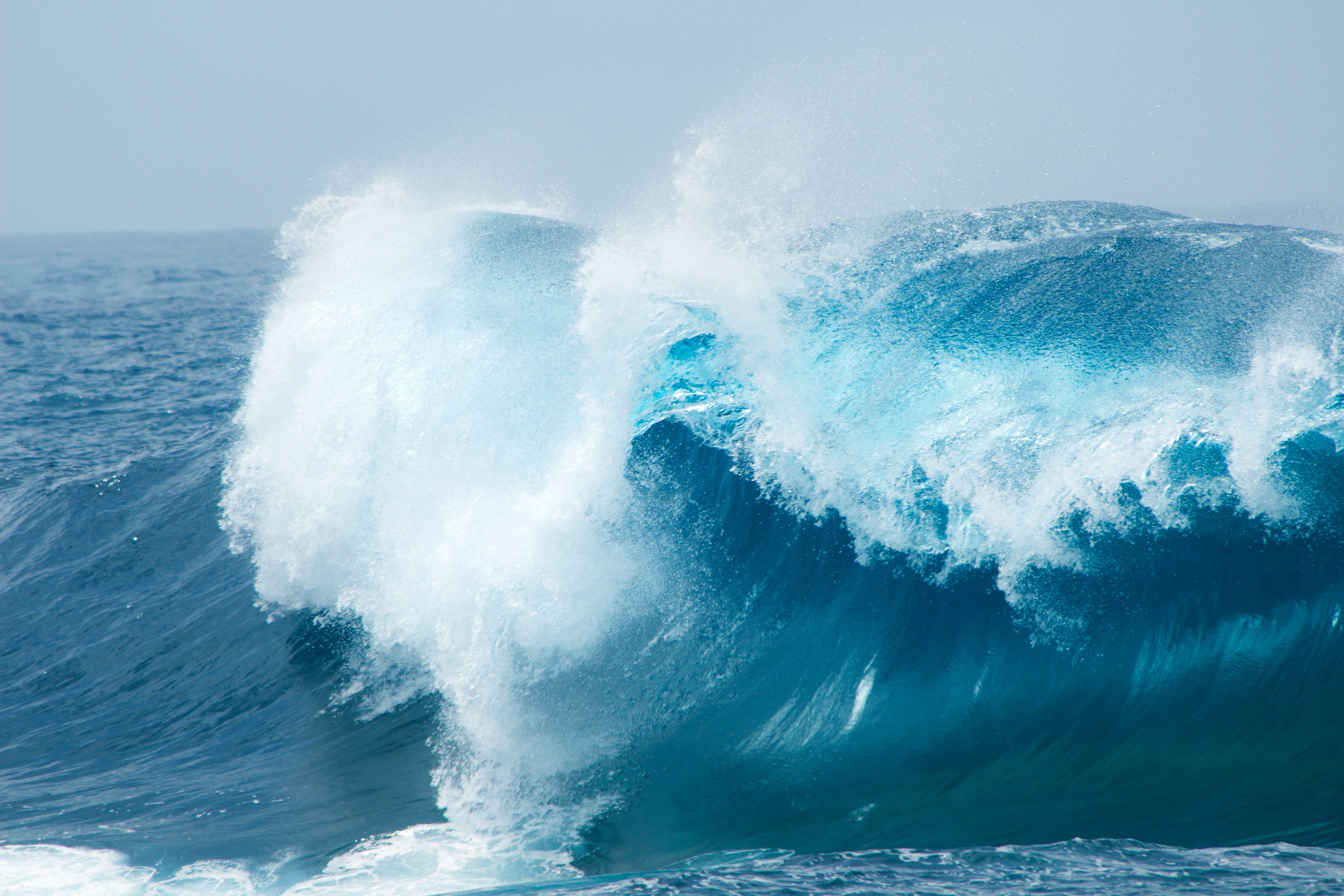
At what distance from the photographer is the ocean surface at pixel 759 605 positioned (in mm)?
3674

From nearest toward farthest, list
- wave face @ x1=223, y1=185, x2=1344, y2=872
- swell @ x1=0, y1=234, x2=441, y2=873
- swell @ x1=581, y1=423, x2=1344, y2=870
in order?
swell @ x1=581, y1=423, x2=1344, y2=870 → wave face @ x1=223, y1=185, x2=1344, y2=872 → swell @ x1=0, y1=234, x2=441, y2=873

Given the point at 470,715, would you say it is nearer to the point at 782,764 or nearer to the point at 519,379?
the point at 782,764

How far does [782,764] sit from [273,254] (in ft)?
107

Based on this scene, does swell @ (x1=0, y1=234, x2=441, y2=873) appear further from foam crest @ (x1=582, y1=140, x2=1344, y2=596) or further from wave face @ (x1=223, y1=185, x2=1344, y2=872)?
foam crest @ (x1=582, y1=140, x2=1344, y2=596)

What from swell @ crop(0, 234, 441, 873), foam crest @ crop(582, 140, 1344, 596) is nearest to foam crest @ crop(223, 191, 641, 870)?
swell @ crop(0, 234, 441, 873)

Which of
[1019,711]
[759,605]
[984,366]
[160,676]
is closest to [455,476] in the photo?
[759,605]

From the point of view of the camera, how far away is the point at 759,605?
15.4 ft

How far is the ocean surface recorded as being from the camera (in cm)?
367

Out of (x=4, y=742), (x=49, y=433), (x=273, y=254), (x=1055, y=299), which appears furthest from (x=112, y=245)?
(x=1055, y=299)

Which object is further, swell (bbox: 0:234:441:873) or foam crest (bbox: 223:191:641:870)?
foam crest (bbox: 223:191:641:870)

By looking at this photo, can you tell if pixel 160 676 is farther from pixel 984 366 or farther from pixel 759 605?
pixel 984 366

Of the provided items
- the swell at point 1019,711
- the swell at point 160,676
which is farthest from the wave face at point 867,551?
the swell at point 160,676

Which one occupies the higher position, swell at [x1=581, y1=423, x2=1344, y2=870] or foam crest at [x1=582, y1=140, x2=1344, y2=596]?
foam crest at [x1=582, y1=140, x2=1344, y2=596]

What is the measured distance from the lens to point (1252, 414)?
429 cm
